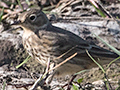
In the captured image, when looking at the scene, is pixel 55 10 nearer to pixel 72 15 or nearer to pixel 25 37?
pixel 72 15

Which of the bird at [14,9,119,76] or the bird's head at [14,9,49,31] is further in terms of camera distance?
the bird at [14,9,119,76]

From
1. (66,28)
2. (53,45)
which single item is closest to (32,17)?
(53,45)

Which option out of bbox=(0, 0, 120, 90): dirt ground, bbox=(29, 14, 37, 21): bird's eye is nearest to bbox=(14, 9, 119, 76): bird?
bbox=(29, 14, 37, 21): bird's eye

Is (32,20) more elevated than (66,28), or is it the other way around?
(32,20)

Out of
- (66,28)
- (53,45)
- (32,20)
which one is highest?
(32,20)

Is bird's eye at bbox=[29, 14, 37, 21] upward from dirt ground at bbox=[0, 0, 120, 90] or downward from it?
upward

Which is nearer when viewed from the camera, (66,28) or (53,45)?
(53,45)

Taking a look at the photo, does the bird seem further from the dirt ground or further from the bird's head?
the dirt ground

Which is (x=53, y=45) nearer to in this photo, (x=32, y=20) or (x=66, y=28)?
(x=32, y=20)

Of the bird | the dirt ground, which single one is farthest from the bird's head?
the dirt ground
